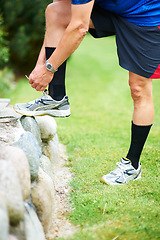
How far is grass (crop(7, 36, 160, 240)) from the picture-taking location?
1675mm

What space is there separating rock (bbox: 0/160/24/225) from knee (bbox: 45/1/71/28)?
3.74 ft

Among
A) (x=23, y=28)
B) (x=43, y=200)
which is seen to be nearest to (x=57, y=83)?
(x=43, y=200)

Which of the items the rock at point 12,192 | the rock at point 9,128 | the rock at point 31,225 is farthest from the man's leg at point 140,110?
the rock at point 12,192

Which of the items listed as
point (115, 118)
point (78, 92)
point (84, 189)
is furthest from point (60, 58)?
point (78, 92)

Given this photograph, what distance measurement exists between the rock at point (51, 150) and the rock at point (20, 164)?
955 mm

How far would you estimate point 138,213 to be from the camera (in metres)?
1.77

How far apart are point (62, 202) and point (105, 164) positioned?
624 millimetres

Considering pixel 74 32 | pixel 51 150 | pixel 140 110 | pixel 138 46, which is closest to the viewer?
pixel 74 32

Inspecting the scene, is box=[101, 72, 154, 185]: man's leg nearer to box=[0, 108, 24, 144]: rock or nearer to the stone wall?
the stone wall

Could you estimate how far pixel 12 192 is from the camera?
1323 mm

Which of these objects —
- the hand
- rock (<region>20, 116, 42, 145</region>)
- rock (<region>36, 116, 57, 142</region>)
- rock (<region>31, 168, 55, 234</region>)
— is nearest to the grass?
rock (<region>31, 168, 55, 234</region>)

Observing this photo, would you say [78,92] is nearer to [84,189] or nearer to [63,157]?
[63,157]

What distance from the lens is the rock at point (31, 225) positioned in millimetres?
1386

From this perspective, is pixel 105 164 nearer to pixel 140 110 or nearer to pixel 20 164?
pixel 140 110
